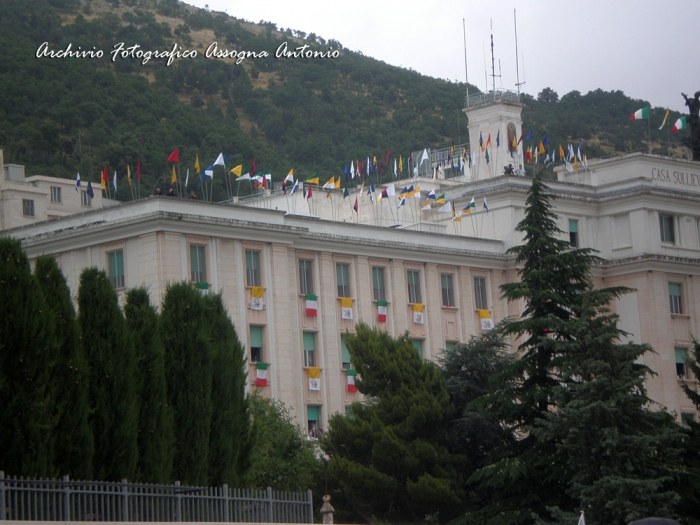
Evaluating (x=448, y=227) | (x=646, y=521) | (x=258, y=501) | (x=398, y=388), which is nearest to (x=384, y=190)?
Result: (x=448, y=227)

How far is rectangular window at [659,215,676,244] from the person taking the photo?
7506cm

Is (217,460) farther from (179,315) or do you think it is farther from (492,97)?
(492,97)

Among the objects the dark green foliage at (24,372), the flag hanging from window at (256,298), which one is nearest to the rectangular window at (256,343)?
the flag hanging from window at (256,298)

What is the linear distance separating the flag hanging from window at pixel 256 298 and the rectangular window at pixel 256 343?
0.85m

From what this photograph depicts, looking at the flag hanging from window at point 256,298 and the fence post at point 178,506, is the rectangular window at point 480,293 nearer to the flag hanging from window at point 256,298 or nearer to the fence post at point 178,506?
the flag hanging from window at point 256,298

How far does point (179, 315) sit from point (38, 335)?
24.9 feet

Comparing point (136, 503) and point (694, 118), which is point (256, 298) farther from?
point (694, 118)

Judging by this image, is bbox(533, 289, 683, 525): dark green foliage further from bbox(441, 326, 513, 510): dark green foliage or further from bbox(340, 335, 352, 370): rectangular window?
bbox(340, 335, 352, 370): rectangular window

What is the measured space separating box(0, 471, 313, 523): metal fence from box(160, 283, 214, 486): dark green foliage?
283cm

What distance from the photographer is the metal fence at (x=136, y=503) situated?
85.5 ft

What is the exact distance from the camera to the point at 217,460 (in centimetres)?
3706

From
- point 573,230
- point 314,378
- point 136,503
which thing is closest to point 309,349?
point 314,378

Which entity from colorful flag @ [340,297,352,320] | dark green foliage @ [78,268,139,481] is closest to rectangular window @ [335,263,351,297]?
colorful flag @ [340,297,352,320]

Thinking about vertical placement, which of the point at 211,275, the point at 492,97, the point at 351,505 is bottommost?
the point at 351,505
